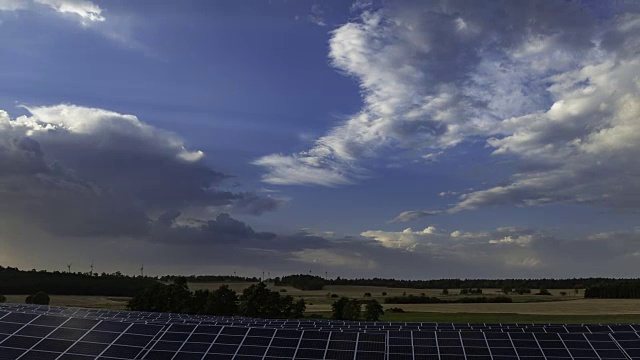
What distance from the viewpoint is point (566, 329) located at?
4562 centimetres

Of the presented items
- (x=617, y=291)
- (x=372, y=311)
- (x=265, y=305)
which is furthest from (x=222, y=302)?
(x=617, y=291)

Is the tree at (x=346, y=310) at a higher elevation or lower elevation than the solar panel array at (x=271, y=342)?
higher

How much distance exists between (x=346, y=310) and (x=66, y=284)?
85.6 meters

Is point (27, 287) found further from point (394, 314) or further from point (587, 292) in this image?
point (587, 292)

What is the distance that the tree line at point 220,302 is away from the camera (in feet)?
297

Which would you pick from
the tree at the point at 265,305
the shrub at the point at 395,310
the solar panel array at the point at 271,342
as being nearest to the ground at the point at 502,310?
the shrub at the point at 395,310

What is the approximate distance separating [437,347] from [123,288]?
412 feet

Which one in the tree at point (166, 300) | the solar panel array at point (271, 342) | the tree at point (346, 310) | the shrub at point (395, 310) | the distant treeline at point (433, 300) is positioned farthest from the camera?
the distant treeline at point (433, 300)

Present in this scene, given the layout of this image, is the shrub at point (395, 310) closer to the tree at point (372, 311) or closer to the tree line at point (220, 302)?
the tree at point (372, 311)

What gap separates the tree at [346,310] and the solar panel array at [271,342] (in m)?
51.4

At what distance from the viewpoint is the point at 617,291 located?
150 metres

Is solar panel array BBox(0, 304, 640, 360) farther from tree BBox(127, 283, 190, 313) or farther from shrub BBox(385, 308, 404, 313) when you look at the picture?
shrub BBox(385, 308, 404, 313)

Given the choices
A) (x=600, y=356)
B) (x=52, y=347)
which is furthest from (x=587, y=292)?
(x=52, y=347)

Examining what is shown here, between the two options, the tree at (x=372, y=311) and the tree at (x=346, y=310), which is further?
the tree at (x=372, y=311)
